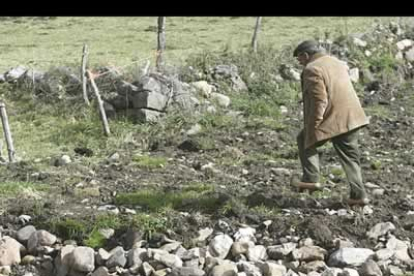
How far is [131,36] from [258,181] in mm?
14592

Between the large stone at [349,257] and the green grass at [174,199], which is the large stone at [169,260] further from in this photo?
the large stone at [349,257]

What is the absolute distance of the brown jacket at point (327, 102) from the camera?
585cm

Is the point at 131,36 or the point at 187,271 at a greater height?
the point at 187,271

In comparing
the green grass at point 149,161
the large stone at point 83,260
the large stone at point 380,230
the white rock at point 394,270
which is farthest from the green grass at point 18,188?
the white rock at point 394,270

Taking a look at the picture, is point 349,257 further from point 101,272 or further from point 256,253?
point 101,272

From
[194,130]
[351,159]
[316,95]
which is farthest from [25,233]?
[194,130]

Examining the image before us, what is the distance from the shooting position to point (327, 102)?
589cm

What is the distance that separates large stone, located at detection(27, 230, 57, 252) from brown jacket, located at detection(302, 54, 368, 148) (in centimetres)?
247

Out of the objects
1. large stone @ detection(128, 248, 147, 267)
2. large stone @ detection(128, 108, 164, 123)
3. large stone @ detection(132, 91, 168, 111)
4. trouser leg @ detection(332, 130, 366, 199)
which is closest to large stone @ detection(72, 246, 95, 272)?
large stone @ detection(128, 248, 147, 267)

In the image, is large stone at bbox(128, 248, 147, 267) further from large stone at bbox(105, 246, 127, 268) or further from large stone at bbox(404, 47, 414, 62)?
large stone at bbox(404, 47, 414, 62)

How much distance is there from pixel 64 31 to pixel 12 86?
34.8 feet

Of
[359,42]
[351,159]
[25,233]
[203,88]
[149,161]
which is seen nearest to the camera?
[25,233]

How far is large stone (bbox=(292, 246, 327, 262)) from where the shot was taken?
5188 mm

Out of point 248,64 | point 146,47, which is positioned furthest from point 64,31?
point 248,64
